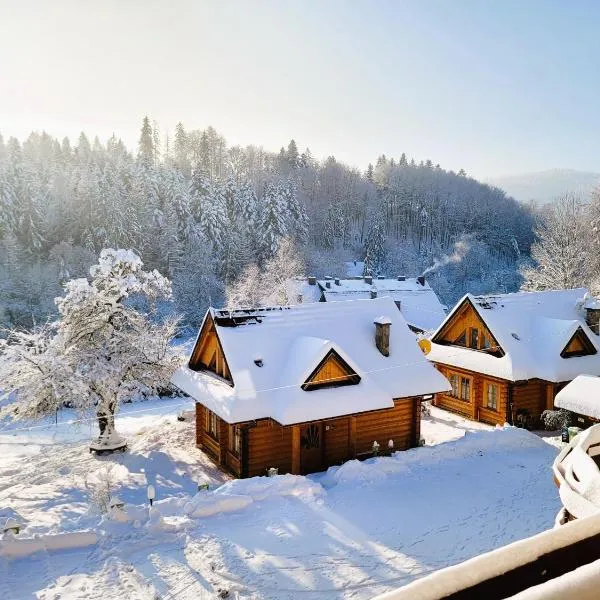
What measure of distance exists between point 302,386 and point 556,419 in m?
12.5

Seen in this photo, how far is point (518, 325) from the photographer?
25125 millimetres

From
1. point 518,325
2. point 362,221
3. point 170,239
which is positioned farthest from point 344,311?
point 362,221

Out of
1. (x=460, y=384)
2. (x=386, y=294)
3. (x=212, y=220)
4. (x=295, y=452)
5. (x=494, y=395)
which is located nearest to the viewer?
(x=295, y=452)

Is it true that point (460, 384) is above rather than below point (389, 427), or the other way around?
above

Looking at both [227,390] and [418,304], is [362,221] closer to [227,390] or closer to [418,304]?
[418,304]

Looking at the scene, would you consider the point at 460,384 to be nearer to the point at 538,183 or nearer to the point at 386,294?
the point at 386,294

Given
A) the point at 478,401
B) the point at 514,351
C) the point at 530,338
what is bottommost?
the point at 478,401

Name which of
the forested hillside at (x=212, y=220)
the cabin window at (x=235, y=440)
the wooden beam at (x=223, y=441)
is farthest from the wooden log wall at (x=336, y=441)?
the forested hillside at (x=212, y=220)

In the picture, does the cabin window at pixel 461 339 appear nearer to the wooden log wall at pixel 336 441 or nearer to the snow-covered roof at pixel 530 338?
the snow-covered roof at pixel 530 338

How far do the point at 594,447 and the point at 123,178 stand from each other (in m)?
61.6

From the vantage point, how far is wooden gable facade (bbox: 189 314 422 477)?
17562 millimetres

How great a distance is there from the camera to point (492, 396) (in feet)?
78.8

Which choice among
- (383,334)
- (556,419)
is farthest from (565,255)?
(383,334)

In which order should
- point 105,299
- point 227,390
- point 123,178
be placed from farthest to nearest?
point 123,178 < point 105,299 < point 227,390
